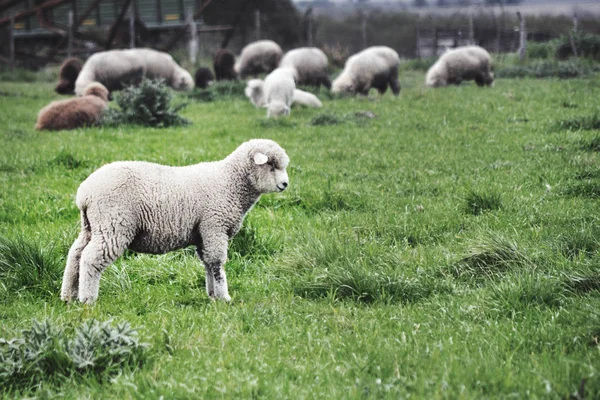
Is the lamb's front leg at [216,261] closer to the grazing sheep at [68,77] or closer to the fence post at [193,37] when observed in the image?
the grazing sheep at [68,77]

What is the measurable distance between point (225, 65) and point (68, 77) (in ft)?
18.7

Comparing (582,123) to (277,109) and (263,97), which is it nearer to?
(277,109)

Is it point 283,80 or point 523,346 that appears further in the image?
point 283,80

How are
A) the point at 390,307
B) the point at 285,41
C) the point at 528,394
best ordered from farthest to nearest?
1. the point at 285,41
2. the point at 390,307
3. the point at 528,394

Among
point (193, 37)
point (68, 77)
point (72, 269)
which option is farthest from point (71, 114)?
point (193, 37)

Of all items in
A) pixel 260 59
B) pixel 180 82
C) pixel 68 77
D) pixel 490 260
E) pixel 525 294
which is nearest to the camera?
pixel 525 294

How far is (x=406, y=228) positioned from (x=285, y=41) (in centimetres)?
2722

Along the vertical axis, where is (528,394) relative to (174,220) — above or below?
below

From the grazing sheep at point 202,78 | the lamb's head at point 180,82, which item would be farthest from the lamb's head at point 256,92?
the grazing sheep at point 202,78

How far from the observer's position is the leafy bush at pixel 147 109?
12.7m

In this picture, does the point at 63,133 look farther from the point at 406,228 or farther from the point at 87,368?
the point at 87,368

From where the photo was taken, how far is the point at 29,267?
5.34m

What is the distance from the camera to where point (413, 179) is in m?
8.29

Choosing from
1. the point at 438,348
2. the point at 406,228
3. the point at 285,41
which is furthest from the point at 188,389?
the point at 285,41
